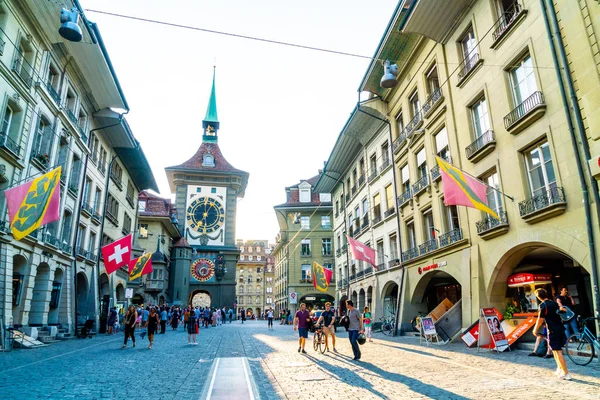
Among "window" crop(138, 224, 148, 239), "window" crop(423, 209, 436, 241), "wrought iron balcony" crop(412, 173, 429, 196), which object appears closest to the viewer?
"wrought iron balcony" crop(412, 173, 429, 196)

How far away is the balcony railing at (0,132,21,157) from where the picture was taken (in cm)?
1616

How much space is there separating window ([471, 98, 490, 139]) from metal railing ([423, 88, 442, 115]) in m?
2.46

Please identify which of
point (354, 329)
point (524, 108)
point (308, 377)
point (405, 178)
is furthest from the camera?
point (405, 178)

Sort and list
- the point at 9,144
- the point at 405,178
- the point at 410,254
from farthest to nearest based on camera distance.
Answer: the point at 405,178 < the point at 410,254 < the point at 9,144

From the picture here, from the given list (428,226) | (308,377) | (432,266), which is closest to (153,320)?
(308,377)

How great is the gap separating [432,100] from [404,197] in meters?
5.80

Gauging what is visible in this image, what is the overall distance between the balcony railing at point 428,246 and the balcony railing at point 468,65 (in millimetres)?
7614

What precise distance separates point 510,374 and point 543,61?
30.9 ft

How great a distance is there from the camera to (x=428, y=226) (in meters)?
21.1

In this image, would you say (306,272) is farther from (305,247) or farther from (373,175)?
(373,175)

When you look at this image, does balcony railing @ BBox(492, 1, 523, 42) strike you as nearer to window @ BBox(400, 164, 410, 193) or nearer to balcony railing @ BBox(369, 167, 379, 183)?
window @ BBox(400, 164, 410, 193)

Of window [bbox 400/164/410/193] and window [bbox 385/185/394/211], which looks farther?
window [bbox 385/185/394/211]

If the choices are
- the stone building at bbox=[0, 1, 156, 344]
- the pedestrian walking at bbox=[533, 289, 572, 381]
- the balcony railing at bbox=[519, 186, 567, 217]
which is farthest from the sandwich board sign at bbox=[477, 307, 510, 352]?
the stone building at bbox=[0, 1, 156, 344]

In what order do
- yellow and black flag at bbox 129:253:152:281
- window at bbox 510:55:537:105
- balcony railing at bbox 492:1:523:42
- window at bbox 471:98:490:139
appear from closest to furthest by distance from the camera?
window at bbox 510:55:537:105, balcony railing at bbox 492:1:523:42, window at bbox 471:98:490:139, yellow and black flag at bbox 129:253:152:281
